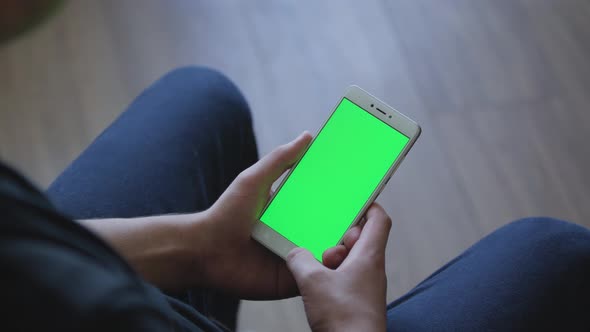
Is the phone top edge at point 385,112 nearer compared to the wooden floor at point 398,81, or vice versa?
the phone top edge at point 385,112

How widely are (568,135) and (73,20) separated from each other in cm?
113

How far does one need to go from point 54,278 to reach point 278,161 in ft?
1.29

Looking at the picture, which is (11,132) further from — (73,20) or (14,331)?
(14,331)

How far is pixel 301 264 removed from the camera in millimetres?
583

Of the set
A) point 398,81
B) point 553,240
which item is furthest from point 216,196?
point 398,81

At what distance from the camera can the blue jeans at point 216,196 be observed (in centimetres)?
60

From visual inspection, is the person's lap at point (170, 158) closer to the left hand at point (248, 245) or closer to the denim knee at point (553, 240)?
the left hand at point (248, 245)

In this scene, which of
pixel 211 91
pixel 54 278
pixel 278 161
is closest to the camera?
pixel 54 278

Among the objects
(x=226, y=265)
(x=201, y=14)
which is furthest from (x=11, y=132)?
(x=226, y=265)

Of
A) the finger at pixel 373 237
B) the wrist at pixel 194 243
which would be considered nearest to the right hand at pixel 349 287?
the finger at pixel 373 237

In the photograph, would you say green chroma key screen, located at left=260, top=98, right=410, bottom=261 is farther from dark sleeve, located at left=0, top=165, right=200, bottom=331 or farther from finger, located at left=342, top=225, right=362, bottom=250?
dark sleeve, located at left=0, top=165, right=200, bottom=331

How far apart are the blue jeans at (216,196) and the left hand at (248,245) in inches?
2.2

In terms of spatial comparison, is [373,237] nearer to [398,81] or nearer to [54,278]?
[54,278]

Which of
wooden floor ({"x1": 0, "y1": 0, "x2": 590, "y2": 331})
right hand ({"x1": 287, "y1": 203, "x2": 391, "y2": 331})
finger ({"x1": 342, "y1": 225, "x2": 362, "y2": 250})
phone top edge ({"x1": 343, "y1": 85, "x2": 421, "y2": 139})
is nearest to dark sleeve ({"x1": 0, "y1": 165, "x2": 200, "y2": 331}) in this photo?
right hand ({"x1": 287, "y1": 203, "x2": 391, "y2": 331})
